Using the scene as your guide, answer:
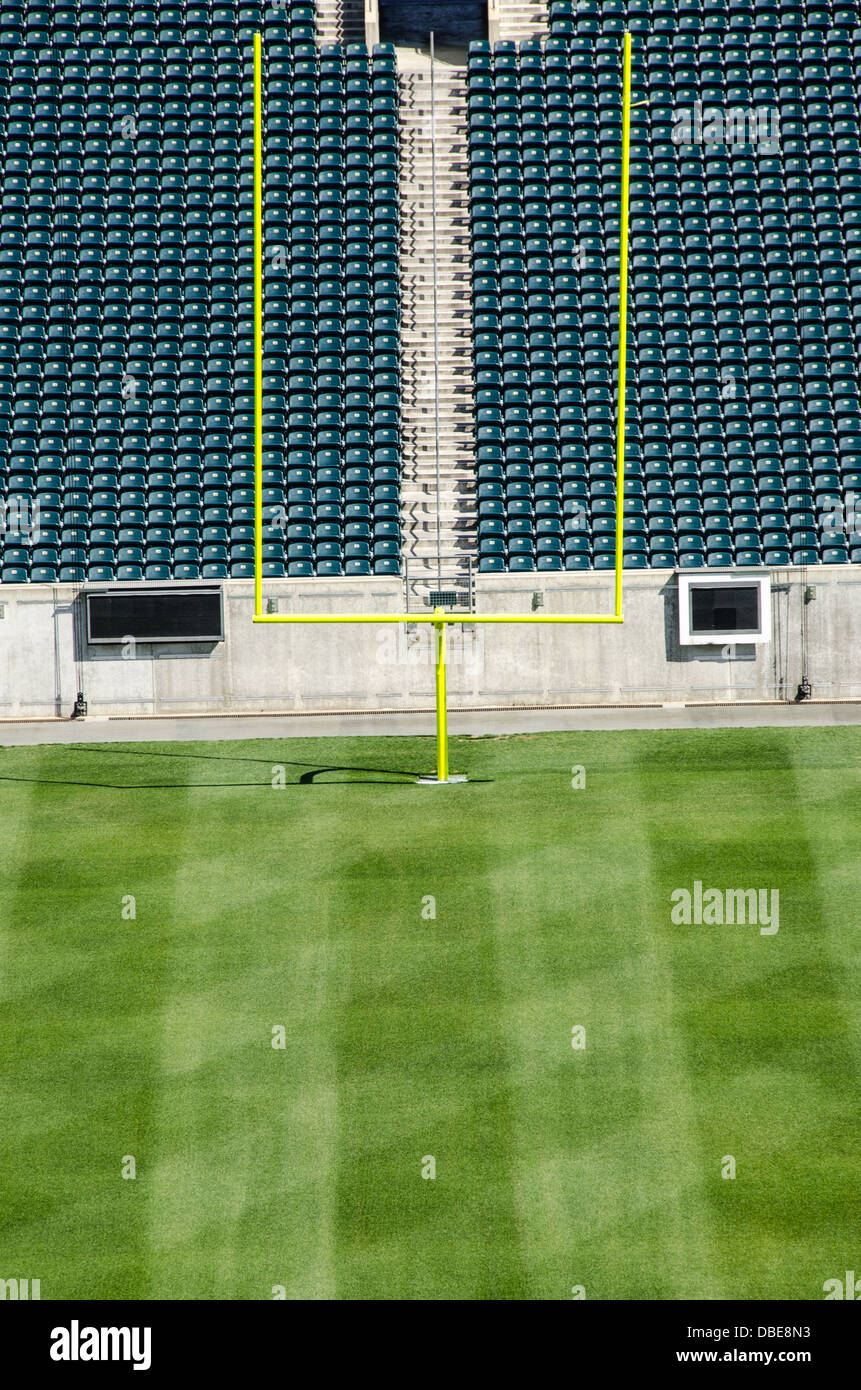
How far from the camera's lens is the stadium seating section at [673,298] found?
64.6 feet

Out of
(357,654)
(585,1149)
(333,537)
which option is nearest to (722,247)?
(333,537)

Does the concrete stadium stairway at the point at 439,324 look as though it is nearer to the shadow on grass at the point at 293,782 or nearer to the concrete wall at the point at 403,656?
the concrete wall at the point at 403,656

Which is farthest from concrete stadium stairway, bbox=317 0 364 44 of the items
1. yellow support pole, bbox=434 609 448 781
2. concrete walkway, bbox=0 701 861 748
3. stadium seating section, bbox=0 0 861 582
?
yellow support pole, bbox=434 609 448 781

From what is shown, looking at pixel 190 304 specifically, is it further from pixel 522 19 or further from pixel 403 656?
pixel 522 19

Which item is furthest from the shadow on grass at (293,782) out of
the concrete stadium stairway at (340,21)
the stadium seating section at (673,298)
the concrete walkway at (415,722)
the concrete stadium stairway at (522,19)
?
the concrete stadium stairway at (522,19)

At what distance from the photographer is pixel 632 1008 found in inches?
355

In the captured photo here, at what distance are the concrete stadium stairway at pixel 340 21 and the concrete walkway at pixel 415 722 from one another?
13.8 metres

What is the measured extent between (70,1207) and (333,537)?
12.9 m

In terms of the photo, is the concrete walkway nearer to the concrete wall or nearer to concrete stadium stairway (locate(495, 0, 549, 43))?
the concrete wall

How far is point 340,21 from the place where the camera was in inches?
1006

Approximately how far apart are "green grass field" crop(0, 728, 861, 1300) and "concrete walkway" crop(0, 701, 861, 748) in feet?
8.91
